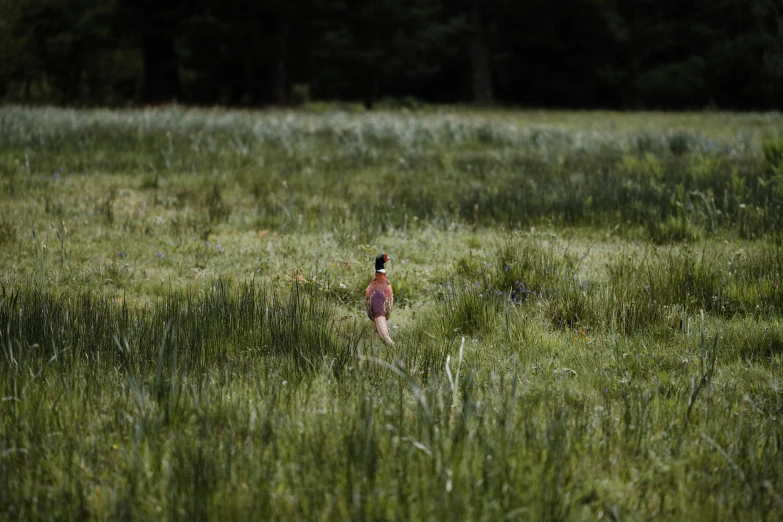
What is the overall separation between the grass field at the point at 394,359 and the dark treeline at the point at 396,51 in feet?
72.3

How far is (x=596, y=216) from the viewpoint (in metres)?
5.82

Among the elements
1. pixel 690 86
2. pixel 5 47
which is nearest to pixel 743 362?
pixel 5 47

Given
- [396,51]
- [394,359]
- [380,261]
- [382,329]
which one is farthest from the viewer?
[396,51]

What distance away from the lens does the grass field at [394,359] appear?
1.90 m

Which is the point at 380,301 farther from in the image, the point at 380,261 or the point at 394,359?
the point at 394,359

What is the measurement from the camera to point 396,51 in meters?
34.8

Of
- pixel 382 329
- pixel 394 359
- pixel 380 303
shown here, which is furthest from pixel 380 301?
pixel 394 359

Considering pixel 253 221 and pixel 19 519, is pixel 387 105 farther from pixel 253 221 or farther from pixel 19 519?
pixel 19 519

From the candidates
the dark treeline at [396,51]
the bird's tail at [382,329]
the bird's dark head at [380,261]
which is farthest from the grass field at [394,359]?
the dark treeline at [396,51]

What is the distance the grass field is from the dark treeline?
22.0 metres

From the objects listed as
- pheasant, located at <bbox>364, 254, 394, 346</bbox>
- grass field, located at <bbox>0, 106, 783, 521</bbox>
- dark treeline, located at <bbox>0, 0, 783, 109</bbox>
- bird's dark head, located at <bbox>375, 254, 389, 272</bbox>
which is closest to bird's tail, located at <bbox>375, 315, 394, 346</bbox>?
pheasant, located at <bbox>364, 254, 394, 346</bbox>

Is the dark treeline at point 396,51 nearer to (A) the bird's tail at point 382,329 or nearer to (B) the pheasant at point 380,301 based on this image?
(B) the pheasant at point 380,301

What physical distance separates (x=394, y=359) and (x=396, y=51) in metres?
33.9

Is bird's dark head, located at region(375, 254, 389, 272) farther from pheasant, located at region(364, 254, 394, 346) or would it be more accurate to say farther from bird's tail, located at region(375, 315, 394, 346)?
bird's tail, located at region(375, 315, 394, 346)
